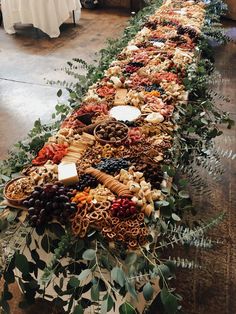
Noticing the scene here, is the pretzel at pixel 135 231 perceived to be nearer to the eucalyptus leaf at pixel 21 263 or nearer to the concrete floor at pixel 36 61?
the eucalyptus leaf at pixel 21 263

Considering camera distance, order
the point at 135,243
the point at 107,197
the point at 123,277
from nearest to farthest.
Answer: the point at 123,277, the point at 135,243, the point at 107,197

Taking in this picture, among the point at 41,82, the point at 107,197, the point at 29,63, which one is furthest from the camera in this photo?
the point at 29,63

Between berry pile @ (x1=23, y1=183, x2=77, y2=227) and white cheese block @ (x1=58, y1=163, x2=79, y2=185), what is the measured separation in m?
0.08

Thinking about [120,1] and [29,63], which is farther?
[120,1]

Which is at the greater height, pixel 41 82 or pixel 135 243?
pixel 135 243

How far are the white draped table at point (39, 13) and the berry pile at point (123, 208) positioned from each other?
4397 millimetres

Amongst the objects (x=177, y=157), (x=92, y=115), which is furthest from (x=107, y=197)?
(x=92, y=115)

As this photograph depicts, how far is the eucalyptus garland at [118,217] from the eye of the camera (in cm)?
110

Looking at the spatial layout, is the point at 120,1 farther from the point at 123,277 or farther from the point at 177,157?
the point at 123,277

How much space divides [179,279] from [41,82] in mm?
2859

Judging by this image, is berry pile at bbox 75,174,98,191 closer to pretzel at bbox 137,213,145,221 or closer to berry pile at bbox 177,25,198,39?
pretzel at bbox 137,213,145,221

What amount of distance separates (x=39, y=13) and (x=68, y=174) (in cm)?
427

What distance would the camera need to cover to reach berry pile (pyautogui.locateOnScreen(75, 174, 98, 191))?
4.43 ft

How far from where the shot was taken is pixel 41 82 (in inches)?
154
